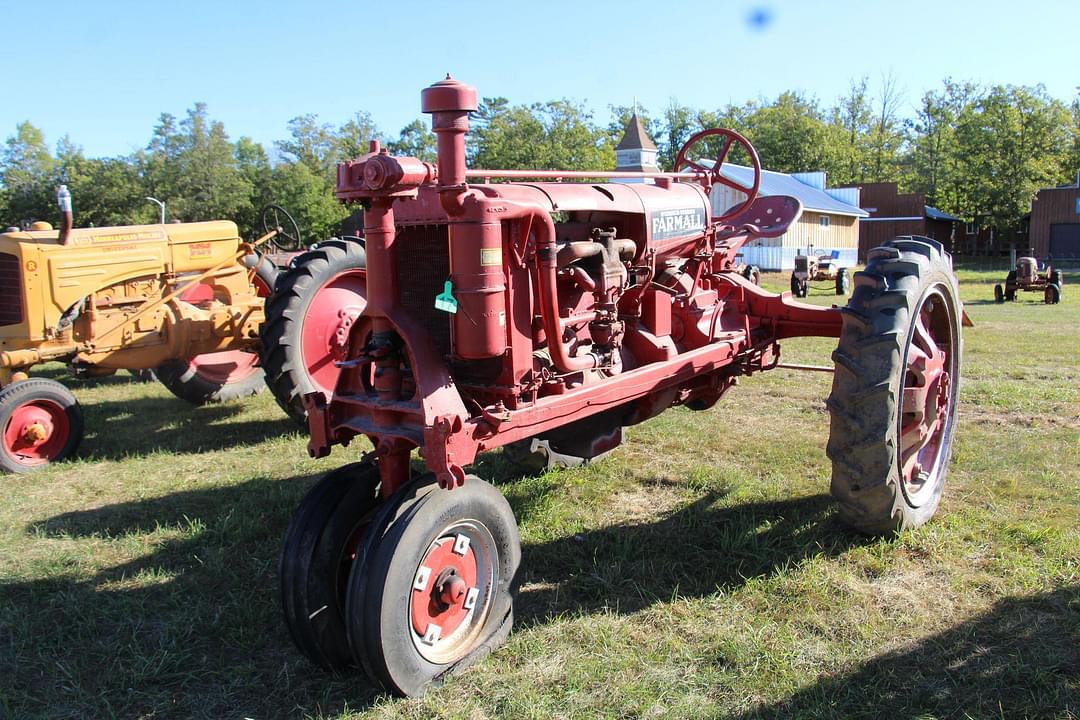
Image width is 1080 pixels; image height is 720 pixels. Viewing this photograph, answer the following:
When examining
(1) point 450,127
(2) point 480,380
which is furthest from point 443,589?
(1) point 450,127

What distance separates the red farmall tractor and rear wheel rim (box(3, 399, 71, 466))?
12.0ft

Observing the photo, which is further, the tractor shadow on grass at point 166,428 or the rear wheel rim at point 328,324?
the tractor shadow on grass at point 166,428

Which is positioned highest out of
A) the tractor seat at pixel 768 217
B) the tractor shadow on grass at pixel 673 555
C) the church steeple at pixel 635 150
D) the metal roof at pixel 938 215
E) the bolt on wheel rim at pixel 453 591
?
the church steeple at pixel 635 150

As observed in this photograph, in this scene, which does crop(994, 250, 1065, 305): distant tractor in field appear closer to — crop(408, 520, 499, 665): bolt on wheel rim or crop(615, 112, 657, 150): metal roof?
crop(408, 520, 499, 665): bolt on wheel rim

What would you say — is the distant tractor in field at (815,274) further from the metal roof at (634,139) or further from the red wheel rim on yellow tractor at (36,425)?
the metal roof at (634,139)

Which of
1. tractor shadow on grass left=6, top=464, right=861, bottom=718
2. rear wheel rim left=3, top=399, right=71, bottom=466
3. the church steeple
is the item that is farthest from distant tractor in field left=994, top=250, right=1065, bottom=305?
the church steeple

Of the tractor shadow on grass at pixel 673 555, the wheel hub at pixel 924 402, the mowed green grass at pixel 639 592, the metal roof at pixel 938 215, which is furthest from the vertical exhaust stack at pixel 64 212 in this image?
the metal roof at pixel 938 215

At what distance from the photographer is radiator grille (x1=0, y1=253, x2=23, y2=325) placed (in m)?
6.41

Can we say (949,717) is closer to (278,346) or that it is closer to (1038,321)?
(278,346)

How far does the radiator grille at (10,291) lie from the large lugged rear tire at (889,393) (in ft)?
20.1

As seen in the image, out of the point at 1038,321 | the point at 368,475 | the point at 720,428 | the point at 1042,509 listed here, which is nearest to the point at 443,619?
the point at 368,475

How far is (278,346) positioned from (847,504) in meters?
3.86

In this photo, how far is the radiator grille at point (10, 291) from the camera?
641 cm

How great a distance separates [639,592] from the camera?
3.50m
